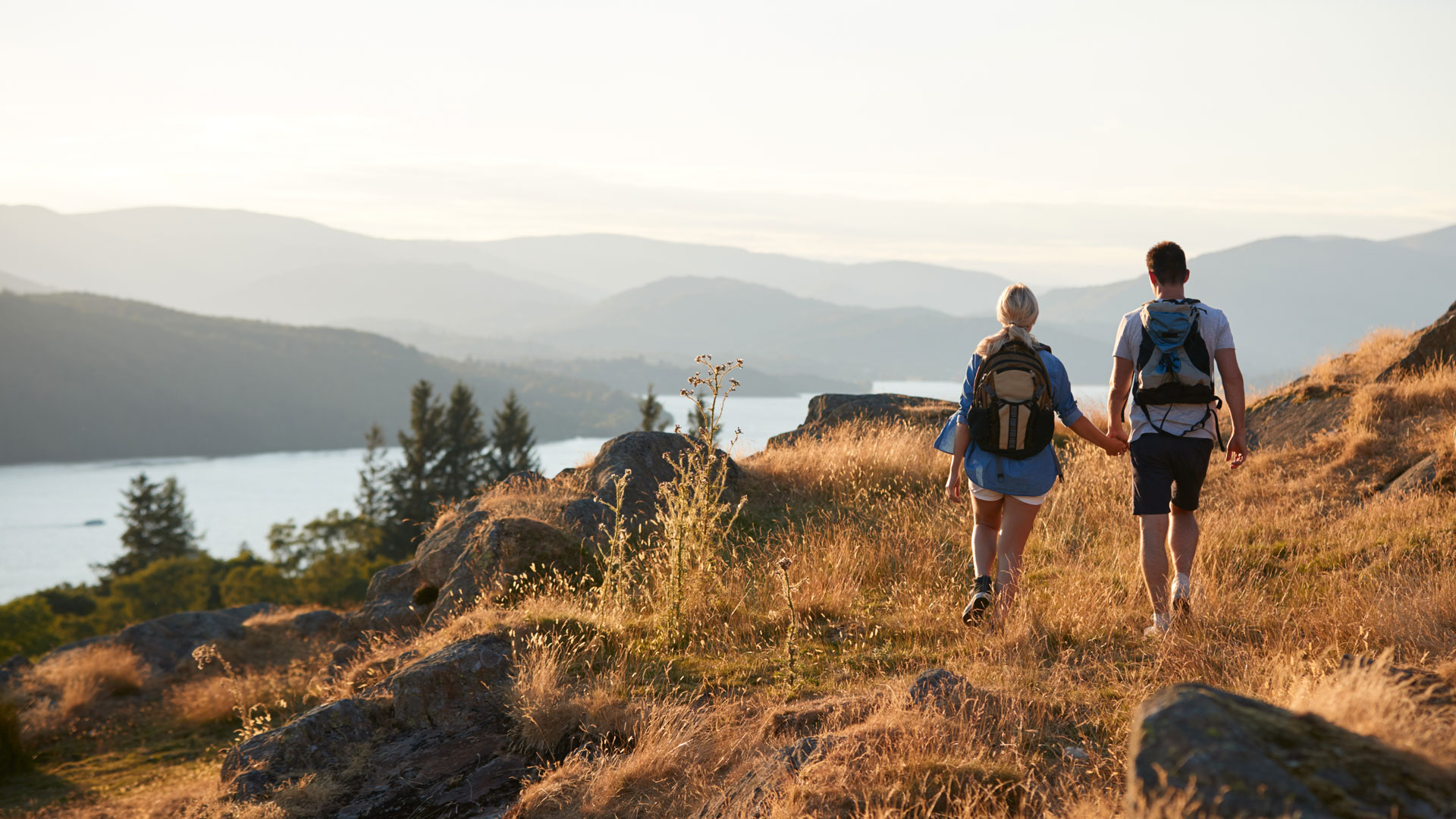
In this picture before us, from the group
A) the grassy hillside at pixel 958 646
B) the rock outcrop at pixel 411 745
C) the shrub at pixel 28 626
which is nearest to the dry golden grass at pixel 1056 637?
the grassy hillside at pixel 958 646

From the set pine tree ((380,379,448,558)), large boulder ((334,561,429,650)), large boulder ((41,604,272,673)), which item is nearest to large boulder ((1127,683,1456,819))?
large boulder ((334,561,429,650))

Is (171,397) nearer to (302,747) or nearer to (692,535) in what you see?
(302,747)

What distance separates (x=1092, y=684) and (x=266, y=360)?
221 m

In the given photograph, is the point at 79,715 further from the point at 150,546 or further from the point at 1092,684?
the point at 150,546

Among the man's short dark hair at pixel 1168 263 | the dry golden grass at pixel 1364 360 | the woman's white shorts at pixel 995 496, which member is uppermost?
the man's short dark hair at pixel 1168 263

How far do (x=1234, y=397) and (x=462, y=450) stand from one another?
62.5 meters

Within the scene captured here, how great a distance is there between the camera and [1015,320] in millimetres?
4621

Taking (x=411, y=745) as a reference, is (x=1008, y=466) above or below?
above

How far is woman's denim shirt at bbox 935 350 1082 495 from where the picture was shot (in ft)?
15.1

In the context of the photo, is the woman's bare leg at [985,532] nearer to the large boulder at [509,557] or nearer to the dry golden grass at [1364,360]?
the large boulder at [509,557]

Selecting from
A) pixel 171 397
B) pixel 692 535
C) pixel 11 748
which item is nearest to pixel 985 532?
pixel 692 535

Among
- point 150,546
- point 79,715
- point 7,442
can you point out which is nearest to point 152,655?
point 79,715

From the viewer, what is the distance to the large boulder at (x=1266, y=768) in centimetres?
180

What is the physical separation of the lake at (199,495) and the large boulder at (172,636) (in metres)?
45.9
